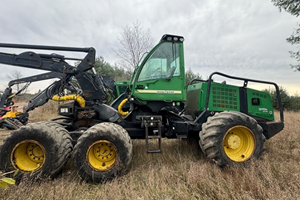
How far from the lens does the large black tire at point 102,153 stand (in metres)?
3.13

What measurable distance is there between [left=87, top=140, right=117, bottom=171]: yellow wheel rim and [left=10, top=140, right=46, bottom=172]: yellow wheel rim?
81 cm

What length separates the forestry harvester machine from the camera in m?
3.13

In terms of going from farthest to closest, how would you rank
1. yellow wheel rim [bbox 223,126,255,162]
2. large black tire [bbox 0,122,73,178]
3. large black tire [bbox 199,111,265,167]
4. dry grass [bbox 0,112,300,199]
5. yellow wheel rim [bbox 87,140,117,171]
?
yellow wheel rim [bbox 223,126,255,162]
large black tire [bbox 199,111,265,167]
yellow wheel rim [bbox 87,140,117,171]
large black tire [bbox 0,122,73,178]
dry grass [bbox 0,112,300,199]

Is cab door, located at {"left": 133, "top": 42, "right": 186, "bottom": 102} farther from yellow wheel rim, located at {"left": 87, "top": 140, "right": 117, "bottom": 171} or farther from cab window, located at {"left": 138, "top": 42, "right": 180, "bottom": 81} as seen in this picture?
yellow wheel rim, located at {"left": 87, "top": 140, "right": 117, "bottom": 171}

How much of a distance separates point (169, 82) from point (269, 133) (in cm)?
276

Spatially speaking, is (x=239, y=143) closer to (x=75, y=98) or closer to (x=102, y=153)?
(x=102, y=153)

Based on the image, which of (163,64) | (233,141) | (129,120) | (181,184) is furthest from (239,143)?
(129,120)

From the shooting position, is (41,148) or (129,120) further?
(129,120)

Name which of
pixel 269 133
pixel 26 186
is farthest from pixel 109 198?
pixel 269 133

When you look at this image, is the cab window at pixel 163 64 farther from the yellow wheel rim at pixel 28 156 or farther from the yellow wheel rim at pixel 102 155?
the yellow wheel rim at pixel 28 156

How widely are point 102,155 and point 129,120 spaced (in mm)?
1134

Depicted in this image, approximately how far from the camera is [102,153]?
11.1ft

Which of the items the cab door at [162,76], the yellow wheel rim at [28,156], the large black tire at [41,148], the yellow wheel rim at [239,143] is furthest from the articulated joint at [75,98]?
the yellow wheel rim at [239,143]

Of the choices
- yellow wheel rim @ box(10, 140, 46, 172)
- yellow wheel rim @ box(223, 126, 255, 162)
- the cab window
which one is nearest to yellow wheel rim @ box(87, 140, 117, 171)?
yellow wheel rim @ box(10, 140, 46, 172)
